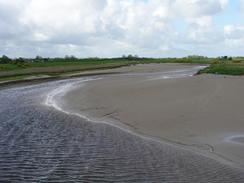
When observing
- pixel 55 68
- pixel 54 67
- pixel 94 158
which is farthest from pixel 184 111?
pixel 54 67

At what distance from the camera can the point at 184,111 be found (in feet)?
62.4

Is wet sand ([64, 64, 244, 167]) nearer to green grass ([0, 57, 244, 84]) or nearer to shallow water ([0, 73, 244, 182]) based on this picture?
shallow water ([0, 73, 244, 182])

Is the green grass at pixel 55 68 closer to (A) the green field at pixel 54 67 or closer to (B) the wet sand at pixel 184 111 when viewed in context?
(A) the green field at pixel 54 67

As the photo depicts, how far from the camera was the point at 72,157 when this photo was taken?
12289mm

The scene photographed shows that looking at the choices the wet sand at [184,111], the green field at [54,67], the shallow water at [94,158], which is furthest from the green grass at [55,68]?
the shallow water at [94,158]

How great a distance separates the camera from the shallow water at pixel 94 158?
10352mm

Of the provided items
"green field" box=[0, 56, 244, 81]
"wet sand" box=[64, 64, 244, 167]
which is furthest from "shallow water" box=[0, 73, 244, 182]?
"green field" box=[0, 56, 244, 81]

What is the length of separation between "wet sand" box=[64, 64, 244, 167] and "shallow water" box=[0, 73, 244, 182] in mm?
994

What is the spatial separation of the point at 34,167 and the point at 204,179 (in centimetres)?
430

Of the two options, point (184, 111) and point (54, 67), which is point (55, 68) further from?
point (184, 111)

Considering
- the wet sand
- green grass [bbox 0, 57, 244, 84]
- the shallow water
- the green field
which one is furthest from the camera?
the green field

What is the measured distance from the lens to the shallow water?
10.4 meters

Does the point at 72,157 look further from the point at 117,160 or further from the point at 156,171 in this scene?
the point at 156,171

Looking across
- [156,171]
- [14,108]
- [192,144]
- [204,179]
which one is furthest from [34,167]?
[14,108]
